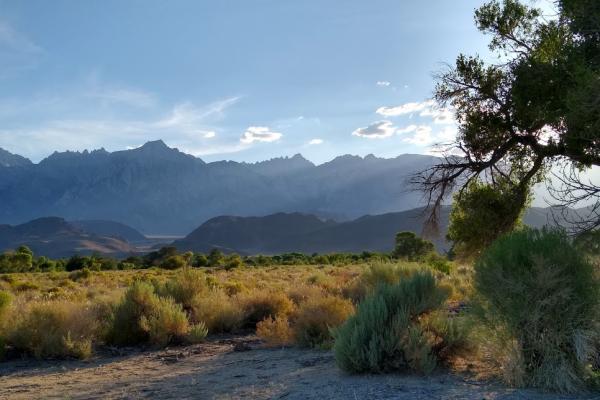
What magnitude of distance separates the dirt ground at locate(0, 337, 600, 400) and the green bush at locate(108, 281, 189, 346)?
1.63 feet

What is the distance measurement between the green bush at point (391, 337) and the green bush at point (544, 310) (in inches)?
40.6

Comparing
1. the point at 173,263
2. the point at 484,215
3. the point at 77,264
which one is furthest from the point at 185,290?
the point at 77,264

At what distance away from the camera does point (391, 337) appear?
7422mm

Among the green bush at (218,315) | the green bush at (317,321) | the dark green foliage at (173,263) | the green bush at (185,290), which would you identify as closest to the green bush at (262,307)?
the green bush at (218,315)

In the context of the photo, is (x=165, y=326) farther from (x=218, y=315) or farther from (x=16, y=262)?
(x=16, y=262)

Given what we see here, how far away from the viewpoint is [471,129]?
43.2ft

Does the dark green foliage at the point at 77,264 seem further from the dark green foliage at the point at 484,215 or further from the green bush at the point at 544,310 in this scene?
the green bush at the point at 544,310

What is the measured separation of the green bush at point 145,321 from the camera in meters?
11.8

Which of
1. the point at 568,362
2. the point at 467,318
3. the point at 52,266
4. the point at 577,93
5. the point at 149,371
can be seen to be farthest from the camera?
the point at 52,266

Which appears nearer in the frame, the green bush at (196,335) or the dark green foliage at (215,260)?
the green bush at (196,335)

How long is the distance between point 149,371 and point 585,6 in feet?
32.2

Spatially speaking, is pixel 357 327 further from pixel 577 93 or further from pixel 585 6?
pixel 585 6

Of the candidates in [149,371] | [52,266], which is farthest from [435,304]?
[52,266]

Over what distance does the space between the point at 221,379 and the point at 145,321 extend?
3.97 metres
